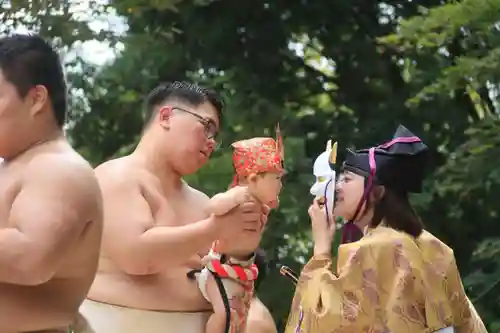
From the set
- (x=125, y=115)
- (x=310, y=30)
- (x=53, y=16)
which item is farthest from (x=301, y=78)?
(x=53, y=16)

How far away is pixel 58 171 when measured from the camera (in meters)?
1.41

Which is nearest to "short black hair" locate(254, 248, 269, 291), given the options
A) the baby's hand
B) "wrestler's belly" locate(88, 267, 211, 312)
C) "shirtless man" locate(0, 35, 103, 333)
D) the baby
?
the baby

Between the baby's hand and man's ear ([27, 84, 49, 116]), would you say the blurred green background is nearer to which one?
the baby's hand

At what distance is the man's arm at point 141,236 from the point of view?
1.87 m

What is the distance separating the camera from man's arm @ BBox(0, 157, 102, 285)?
1343mm

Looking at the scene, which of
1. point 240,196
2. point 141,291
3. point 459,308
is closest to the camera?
point 240,196

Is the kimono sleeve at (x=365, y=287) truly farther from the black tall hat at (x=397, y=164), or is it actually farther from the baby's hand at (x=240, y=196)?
the baby's hand at (x=240, y=196)

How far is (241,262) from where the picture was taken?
6.80 ft

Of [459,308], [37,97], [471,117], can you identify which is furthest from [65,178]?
[471,117]

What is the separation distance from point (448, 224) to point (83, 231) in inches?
137

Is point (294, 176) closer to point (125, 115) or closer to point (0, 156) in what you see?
point (125, 115)

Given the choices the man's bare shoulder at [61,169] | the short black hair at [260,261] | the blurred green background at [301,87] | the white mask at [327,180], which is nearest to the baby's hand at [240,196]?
the man's bare shoulder at [61,169]

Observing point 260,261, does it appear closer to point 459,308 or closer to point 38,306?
point 459,308

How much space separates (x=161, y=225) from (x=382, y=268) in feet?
2.43
